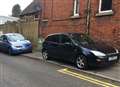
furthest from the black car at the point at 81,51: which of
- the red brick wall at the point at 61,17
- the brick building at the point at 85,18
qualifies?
the red brick wall at the point at 61,17

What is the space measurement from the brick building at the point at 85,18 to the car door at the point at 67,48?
3.19 m

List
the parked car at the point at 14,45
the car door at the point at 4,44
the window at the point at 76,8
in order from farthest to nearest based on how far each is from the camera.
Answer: the car door at the point at 4,44 < the window at the point at 76,8 < the parked car at the point at 14,45

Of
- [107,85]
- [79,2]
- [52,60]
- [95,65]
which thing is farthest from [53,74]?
[79,2]

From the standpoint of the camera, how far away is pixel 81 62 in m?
9.95

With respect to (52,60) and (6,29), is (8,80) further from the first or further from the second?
(6,29)

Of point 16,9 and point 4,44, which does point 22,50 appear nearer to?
point 4,44

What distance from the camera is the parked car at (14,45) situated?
15797 millimetres

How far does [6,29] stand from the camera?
2523 cm

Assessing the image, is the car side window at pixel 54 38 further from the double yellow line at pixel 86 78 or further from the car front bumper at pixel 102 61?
the car front bumper at pixel 102 61

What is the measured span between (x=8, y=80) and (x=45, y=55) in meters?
4.71

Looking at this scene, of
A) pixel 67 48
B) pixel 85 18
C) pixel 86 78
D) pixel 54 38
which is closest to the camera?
pixel 86 78

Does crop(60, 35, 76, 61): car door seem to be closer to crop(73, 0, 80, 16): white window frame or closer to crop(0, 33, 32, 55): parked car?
crop(73, 0, 80, 16): white window frame

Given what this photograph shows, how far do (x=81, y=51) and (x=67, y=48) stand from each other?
3.49 feet

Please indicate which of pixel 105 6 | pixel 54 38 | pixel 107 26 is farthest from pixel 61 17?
pixel 54 38
